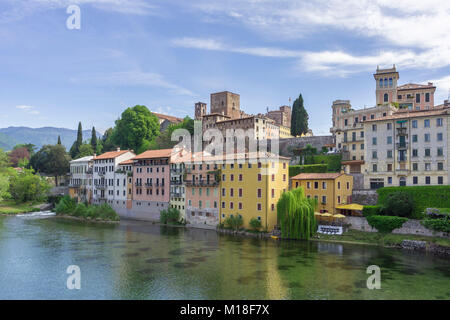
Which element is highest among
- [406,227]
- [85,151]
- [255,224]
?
[85,151]

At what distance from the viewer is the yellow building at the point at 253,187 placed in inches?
1882

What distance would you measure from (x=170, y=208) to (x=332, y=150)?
31620 millimetres

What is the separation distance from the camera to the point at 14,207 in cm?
7731

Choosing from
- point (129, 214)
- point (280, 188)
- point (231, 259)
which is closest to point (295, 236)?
point (280, 188)

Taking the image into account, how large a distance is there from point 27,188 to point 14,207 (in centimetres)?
484

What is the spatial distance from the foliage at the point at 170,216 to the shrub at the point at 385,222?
29.5 meters

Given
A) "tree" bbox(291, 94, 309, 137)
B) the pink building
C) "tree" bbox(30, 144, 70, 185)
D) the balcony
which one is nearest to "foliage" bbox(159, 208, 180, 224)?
the pink building

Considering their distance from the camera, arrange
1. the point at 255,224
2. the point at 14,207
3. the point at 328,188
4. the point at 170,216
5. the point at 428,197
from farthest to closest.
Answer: the point at 14,207
the point at 170,216
the point at 328,188
the point at 255,224
the point at 428,197

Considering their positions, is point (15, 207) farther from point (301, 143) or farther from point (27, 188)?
point (301, 143)

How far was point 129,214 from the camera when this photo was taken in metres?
67.0

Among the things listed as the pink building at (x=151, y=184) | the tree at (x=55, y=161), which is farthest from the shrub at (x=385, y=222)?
the tree at (x=55, y=161)

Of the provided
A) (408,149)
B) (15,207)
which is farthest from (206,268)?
(15,207)
